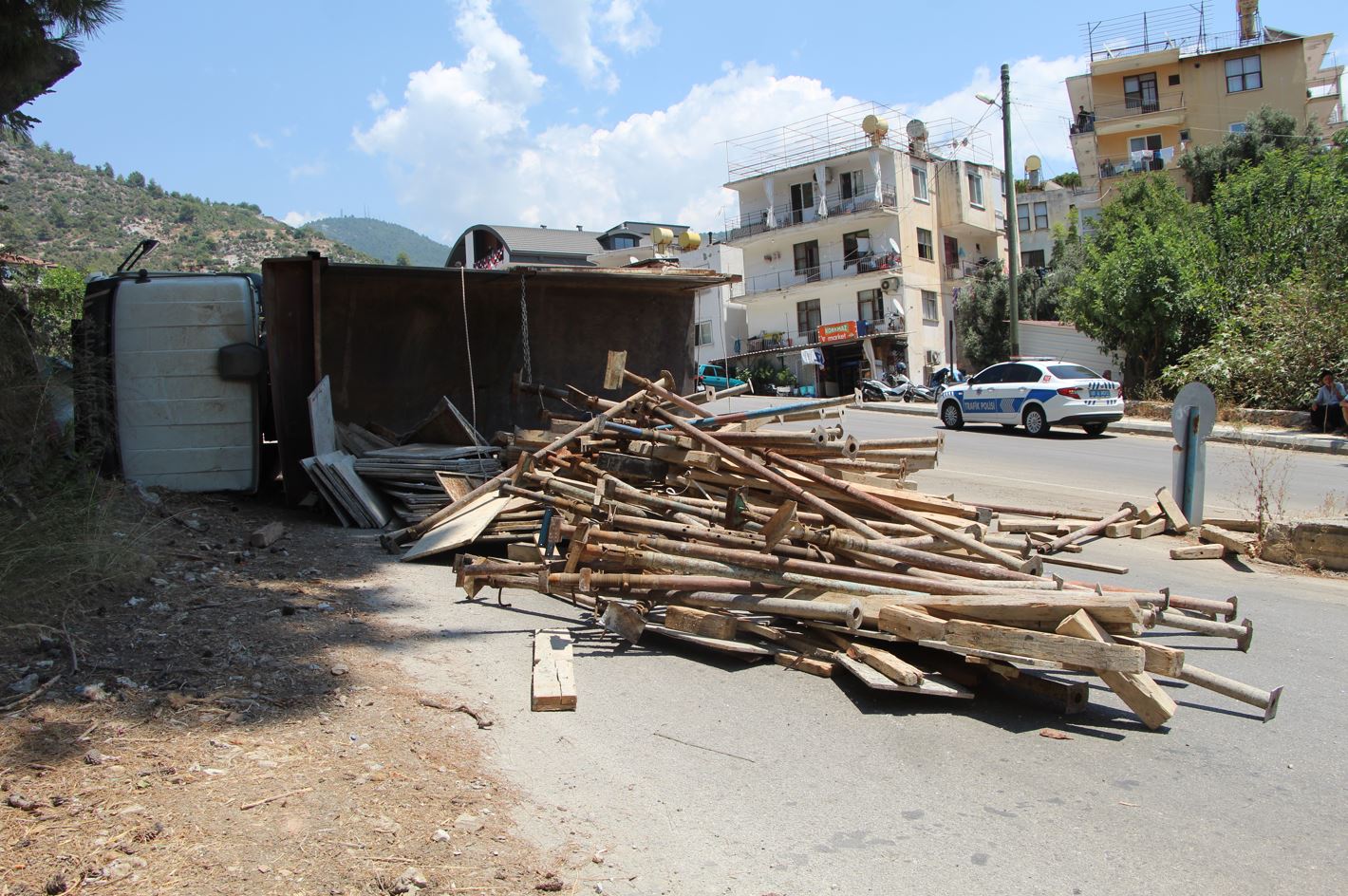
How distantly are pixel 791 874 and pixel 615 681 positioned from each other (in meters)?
2.21

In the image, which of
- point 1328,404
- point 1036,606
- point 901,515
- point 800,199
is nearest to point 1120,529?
point 901,515

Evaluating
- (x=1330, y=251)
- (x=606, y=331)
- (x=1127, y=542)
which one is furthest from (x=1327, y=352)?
(x=606, y=331)

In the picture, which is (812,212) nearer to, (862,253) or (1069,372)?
(862,253)

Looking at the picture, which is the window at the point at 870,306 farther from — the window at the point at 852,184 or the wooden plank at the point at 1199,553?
the wooden plank at the point at 1199,553

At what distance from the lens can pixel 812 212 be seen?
174ft

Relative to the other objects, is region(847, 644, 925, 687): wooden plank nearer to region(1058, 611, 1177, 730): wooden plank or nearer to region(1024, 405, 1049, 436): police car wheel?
region(1058, 611, 1177, 730): wooden plank

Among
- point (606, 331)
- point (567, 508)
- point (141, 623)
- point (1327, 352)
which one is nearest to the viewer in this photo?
point (141, 623)

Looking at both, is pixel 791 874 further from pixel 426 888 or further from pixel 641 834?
pixel 426 888

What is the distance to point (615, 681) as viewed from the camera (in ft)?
18.2

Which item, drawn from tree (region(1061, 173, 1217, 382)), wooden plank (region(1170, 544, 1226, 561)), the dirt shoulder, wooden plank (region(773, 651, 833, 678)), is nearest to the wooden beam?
wooden plank (region(773, 651, 833, 678))

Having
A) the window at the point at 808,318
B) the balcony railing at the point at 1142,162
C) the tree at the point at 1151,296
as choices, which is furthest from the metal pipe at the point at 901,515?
the balcony railing at the point at 1142,162

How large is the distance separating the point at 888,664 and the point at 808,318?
163 feet

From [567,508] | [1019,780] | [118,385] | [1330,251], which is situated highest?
[1330,251]

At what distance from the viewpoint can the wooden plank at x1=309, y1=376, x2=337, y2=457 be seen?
9.97 metres
